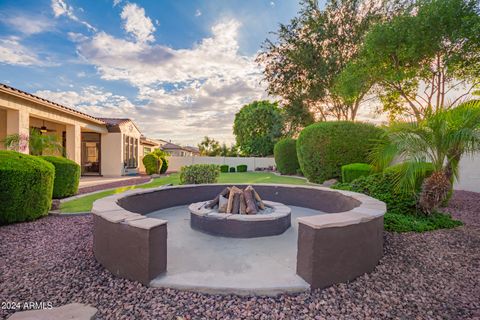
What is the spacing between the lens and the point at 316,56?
16500mm

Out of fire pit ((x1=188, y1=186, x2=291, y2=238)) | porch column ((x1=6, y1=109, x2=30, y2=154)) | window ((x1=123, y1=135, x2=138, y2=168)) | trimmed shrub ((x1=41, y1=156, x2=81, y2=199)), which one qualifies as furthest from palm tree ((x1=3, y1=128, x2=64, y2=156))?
fire pit ((x1=188, y1=186, x2=291, y2=238))

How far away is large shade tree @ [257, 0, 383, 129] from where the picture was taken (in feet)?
52.3

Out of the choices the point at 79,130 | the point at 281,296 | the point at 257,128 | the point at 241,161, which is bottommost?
the point at 281,296

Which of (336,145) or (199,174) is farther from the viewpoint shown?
(336,145)

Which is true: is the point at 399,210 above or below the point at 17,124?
below

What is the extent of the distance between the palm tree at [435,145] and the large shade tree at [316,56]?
11045 millimetres

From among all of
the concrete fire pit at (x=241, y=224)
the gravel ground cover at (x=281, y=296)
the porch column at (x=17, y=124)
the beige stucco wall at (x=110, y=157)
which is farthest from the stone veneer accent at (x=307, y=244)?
the beige stucco wall at (x=110, y=157)

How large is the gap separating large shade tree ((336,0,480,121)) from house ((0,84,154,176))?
46.3 feet

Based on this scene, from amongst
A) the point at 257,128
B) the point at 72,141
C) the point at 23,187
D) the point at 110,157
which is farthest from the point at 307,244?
the point at 257,128

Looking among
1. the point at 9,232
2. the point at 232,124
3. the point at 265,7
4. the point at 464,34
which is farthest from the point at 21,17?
the point at 232,124

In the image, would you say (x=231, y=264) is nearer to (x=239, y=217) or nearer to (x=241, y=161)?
(x=239, y=217)

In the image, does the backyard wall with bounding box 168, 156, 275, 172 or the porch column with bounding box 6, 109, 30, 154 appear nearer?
the porch column with bounding box 6, 109, 30, 154

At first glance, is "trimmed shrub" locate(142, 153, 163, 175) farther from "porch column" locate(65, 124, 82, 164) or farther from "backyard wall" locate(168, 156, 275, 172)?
"backyard wall" locate(168, 156, 275, 172)

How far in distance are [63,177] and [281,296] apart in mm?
8459
